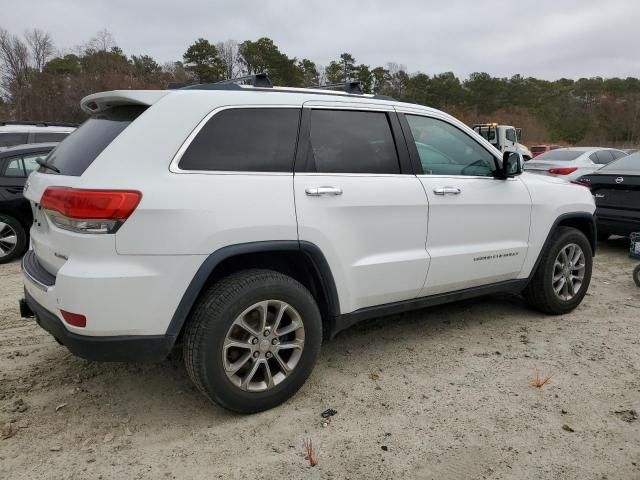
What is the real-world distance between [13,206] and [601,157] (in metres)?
13.4

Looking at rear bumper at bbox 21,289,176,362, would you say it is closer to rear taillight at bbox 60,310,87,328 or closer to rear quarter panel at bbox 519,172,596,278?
rear taillight at bbox 60,310,87,328

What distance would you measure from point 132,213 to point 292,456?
143 centimetres

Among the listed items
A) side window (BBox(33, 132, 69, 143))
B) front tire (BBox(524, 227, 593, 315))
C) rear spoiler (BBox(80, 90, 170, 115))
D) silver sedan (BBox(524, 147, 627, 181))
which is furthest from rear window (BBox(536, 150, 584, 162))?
rear spoiler (BBox(80, 90, 170, 115))

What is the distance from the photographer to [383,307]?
3318 millimetres

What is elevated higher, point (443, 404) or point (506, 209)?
point (506, 209)

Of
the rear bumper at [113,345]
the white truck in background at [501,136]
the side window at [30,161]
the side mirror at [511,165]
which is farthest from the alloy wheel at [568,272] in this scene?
the white truck in background at [501,136]

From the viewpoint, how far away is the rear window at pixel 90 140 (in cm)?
256

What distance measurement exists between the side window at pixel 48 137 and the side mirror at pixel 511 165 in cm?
827

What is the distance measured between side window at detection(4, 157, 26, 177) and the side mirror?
6.23m

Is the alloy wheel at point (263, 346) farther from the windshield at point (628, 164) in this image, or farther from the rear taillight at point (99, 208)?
the windshield at point (628, 164)

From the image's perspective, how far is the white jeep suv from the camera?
2385 mm

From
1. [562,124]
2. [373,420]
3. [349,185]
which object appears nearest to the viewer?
[373,420]

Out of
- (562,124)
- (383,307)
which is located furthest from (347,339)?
(562,124)

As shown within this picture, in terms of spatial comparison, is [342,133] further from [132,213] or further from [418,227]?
[132,213]
